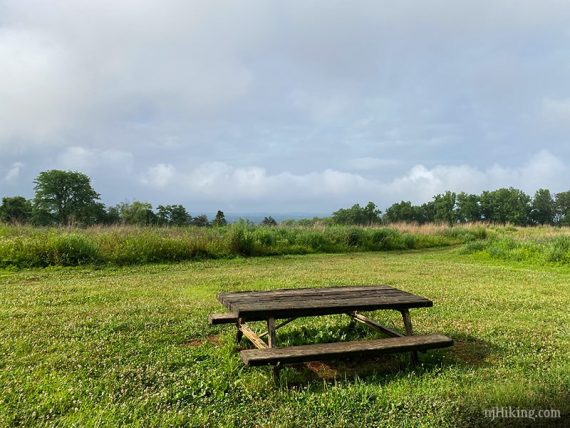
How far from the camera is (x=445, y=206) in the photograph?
61312mm

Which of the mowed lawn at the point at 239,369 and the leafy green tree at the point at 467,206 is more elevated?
the leafy green tree at the point at 467,206

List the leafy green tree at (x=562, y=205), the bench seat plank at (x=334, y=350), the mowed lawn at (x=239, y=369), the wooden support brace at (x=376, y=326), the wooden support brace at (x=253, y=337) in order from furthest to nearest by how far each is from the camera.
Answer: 1. the leafy green tree at (x=562, y=205)
2. the wooden support brace at (x=376, y=326)
3. the wooden support brace at (x=253, y=337)
4. the bench seat plank at (x=334, y=350)
5. the mowed lawn at (x=239, y=369)

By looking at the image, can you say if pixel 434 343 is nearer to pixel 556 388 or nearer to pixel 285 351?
pixel 556 388

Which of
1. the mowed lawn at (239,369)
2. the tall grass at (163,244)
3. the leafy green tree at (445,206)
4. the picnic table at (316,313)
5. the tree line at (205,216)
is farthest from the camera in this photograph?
the leafy green tree at (445,206)

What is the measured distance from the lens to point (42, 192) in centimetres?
4338

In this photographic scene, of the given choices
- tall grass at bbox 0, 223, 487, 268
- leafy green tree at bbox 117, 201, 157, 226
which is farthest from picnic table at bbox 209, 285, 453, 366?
leafy green tree at bbox 117, 201, 157, 226

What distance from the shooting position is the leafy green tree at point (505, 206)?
61031 millimetres

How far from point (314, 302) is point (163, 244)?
10479 mm

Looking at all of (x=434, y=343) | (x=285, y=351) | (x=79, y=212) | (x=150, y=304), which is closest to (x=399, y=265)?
(x=150, y=304)

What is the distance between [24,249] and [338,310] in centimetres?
1109

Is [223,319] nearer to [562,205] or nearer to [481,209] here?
[481,209]

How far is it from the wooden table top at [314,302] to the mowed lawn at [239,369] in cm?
55

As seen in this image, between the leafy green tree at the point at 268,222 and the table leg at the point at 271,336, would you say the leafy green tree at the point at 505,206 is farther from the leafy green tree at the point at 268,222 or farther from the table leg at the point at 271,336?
the table leg at the point at 271,336

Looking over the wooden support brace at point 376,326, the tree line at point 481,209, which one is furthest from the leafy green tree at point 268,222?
the tree line at point 481,209
